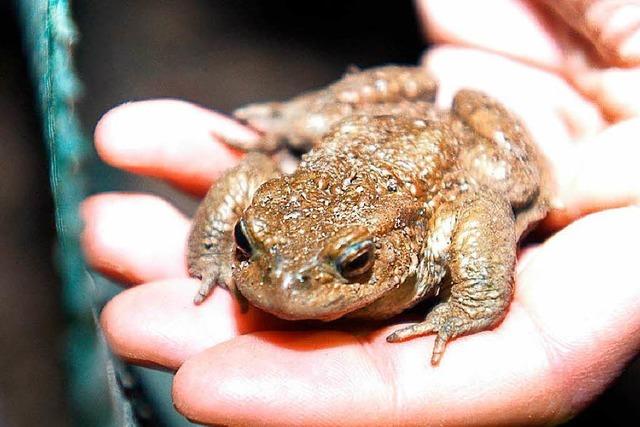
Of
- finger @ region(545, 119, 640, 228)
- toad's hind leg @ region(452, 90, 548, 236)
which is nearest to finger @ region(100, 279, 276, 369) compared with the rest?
toad's hind leg @ region(452, 90, 548, 236)

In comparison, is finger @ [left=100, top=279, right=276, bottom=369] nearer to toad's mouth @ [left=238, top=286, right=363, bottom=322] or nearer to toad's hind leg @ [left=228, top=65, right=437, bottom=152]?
toad's mouth @ [left=238, top=286, right=363, bottom=322]

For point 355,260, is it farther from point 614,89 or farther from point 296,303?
point 614,89

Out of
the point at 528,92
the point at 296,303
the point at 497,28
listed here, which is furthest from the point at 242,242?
the point at 497,28

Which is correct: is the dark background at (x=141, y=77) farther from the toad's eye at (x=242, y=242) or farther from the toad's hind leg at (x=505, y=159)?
the toad's hind leg at (x=505, y=159)

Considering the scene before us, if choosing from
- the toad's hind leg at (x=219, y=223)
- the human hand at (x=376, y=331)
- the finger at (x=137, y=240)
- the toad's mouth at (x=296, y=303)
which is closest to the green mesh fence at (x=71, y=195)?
the human hand at (x=376, y=331)

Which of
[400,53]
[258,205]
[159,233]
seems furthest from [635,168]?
[400,53]

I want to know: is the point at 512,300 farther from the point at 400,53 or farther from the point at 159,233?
the point at 400,53

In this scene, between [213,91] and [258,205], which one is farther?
[213,91]
